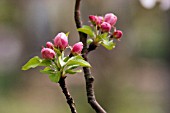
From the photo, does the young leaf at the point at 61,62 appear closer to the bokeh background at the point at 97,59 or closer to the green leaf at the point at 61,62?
the green leaf at the point at 61,62

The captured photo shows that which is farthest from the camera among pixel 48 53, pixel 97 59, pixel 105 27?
pixel 97 59

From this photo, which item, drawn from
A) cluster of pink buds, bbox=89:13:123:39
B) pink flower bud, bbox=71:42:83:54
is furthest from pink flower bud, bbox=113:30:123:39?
pink flower bud, bbox=71:42:83:54

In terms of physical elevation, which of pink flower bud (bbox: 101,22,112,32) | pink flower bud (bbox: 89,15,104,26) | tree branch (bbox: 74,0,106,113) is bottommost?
tree branch (bbox: 74,0,106,113)

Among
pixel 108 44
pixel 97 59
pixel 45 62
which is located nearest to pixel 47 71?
pixel 45 62

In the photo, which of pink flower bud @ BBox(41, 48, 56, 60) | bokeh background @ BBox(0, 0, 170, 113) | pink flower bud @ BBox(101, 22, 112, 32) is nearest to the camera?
pink flower bud @ BBox(41, 48, 56, 60)

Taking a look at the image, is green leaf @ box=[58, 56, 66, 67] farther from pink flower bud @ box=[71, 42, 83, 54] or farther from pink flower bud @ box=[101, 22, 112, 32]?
pink flower bud @ box=[101, 22, 112, 32]

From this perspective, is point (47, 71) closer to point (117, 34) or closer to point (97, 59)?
point (117, 34)

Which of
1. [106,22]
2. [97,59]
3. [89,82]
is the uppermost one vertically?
[97,59]

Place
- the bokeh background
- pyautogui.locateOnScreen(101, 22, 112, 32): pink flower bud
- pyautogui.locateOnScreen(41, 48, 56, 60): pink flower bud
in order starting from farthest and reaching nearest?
1. the bokeh background
2. pyautogui.locateOnScreen(101, 22, 112, 32): pink flower bud
3. pyautogui.locateOnScreen(41, 48, 56, 60): pink flower bud

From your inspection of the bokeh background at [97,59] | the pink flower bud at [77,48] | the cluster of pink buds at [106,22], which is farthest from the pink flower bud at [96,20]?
the bokeh background at [97,59]
